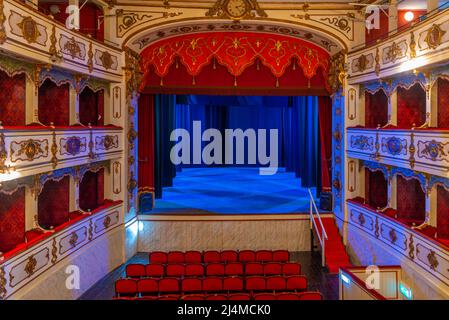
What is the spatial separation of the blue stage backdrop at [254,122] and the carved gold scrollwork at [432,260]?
26.0 ft

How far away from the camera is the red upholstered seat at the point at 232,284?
29.3ft

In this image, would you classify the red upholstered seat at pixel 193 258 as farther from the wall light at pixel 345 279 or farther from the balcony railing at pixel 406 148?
the balcony railing at pixel 406 148

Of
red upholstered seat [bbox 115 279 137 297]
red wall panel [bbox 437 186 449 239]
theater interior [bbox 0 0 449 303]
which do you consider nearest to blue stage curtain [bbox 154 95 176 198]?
theater interior [bbox 0 0 449 303]

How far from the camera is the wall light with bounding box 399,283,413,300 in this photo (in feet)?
30.0

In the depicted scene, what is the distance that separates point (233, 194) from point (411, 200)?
286 inches

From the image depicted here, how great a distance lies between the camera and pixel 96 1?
1159 cm

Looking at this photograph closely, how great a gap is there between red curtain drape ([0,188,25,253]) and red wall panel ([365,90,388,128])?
9.04 meters

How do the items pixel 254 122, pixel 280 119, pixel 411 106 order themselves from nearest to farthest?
1. pixel 411 106
2. pixel 280 119
3. pixel 254 122

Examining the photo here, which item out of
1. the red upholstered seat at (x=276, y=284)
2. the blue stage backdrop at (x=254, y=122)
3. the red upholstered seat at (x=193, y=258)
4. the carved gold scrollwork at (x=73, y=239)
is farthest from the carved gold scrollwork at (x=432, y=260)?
the blue stage backdrop at (x=254, y=122)

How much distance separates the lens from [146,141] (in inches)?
564

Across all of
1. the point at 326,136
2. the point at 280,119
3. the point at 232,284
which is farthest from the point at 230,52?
the point at 280,119

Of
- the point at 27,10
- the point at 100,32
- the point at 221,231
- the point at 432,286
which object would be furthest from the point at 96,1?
the point at 432,286

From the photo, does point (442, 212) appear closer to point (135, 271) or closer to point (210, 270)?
point (210, 270)

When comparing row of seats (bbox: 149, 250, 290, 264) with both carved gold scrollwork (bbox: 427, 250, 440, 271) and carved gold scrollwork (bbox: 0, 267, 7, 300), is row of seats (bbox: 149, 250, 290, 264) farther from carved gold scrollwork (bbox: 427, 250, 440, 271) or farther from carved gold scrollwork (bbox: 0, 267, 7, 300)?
carved gold scrollwork (bbox: 0, 267, 7, 300)
